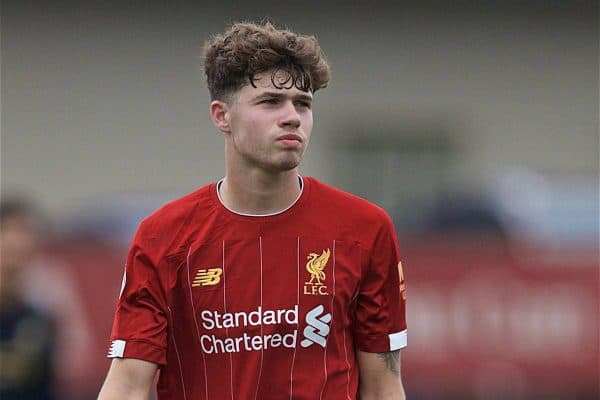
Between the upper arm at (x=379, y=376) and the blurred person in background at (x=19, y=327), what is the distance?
9.93ft

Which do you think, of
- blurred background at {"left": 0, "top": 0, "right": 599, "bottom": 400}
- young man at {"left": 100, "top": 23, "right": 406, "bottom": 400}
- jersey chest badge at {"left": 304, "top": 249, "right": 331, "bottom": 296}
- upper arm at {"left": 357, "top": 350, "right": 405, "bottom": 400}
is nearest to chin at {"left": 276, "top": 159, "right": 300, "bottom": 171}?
young man at {"left": 100, "top": 23, "right": 406, "bottom": 400}

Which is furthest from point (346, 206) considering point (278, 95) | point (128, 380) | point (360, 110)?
point (360, 110)

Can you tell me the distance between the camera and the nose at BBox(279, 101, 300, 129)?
497 centimetres

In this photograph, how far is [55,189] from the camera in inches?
582

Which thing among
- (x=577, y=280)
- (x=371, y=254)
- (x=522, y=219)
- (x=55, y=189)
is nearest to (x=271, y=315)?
(x=371, y=254)

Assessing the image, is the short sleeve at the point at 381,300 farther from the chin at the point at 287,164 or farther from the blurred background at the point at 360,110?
the blurred background at the point at 360,110

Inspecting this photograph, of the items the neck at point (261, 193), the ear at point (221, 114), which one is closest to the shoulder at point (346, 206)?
the neck at point (261, 193)

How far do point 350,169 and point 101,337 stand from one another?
6.03m

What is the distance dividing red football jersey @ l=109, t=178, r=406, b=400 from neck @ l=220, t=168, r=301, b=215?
0.03m

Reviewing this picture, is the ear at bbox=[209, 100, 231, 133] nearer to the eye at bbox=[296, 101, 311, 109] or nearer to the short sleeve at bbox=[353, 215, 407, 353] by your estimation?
the eye at bbox=[296, 101, 311, 109]

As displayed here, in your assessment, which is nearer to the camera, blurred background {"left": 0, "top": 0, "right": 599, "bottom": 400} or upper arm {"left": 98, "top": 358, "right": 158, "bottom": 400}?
upper arm {"left": 98, "top": 358, "right": 158, "bottom": 400}

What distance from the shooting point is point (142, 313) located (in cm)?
506

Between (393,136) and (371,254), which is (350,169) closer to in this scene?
(393,136)

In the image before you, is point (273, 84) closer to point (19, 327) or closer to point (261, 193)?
point (261, 193)
